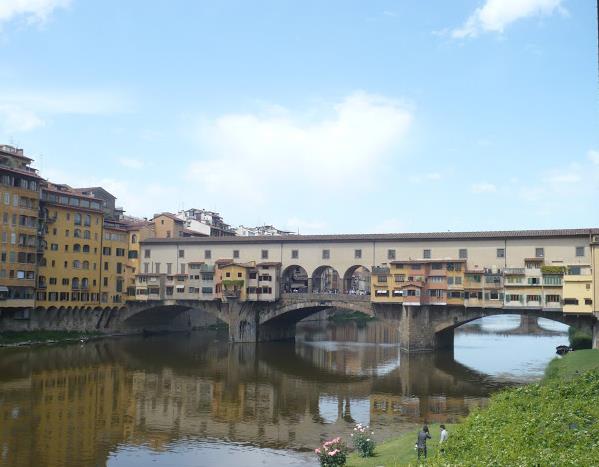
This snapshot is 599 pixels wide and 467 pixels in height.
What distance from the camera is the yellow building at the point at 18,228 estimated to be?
6919 centimetres

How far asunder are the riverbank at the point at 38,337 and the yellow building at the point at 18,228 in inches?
128

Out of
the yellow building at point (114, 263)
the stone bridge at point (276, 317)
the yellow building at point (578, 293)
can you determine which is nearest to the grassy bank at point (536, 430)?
the yellow building at point (578, 293)

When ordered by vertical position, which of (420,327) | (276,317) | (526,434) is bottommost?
(526,434)

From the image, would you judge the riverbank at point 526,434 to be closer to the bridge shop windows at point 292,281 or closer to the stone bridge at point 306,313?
the stone bridge at point 306,313

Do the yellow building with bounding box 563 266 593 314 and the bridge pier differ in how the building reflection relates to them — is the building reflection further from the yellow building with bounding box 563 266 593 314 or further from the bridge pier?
the yellow building with bounding box 563 266 593 314

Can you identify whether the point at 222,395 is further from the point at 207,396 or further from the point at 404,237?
the point at 404,237

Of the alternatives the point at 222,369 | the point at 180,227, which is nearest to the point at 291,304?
the point at 222,369

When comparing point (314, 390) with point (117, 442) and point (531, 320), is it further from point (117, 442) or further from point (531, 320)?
point (531, 320)

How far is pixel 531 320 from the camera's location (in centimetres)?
12288

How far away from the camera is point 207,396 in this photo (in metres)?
44.3

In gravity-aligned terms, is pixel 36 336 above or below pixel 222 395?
above

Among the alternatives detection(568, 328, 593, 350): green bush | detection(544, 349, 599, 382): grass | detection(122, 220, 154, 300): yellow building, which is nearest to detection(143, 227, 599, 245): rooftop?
detection(122, 220, 154, 300): yellow building

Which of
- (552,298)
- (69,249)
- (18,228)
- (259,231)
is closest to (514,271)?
(552,298)

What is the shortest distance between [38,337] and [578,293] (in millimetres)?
58217
